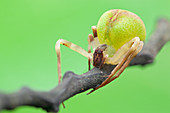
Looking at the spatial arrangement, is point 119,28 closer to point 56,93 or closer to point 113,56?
point 113,56

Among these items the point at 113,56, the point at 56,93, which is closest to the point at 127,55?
the point at 113,56

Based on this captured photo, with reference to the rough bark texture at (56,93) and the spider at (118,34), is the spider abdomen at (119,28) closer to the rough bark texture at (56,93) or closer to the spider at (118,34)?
the spider at (118,34)

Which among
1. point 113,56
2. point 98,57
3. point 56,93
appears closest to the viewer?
point 56,93

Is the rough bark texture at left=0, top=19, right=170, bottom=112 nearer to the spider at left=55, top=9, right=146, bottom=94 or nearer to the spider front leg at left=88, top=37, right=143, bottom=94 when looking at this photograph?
the spider front leg at left=88, top=37, right=143, bottom=94

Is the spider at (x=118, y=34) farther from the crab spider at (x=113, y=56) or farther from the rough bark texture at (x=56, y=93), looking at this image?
the rough bark texture at (x=56, y=93)

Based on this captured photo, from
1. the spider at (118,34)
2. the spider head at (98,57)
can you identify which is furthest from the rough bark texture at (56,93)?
the spider at (118,34)

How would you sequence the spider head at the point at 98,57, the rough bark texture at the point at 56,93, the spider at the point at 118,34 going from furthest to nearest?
1. the spider at the point at 118,34
2. the spider head at the point at 98,57
3. the rough bark texture at the point at 56,93

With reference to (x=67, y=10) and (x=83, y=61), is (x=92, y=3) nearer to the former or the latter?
(x=67, y=10)

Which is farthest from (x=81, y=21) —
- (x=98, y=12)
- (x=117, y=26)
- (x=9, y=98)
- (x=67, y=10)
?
(x=9, y=98)

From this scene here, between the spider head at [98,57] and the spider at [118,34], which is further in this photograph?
the spider at [118,34]

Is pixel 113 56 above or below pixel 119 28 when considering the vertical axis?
below

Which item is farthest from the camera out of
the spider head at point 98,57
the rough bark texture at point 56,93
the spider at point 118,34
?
the spider at point 118,34

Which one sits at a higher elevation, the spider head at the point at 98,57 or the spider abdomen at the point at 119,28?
the spider abdomen at the point at 119,28
